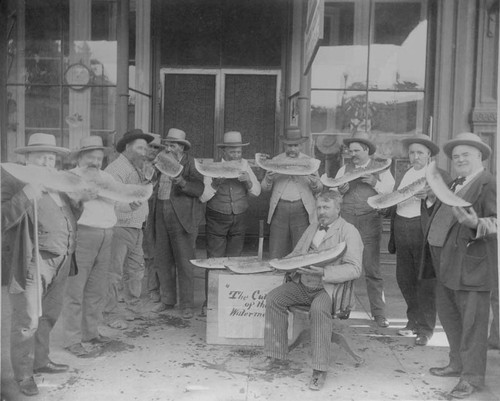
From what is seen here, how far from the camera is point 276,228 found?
19.2 feet

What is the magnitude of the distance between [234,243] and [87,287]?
68.8 inches

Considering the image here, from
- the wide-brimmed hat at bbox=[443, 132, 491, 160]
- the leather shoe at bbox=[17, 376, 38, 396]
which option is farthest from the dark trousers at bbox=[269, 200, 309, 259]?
the leather shoe at bbox=[17, 376, 38, 396]

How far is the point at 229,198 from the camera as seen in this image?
5.93m

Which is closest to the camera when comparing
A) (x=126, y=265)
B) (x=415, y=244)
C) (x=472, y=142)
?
(x=472, y=142)

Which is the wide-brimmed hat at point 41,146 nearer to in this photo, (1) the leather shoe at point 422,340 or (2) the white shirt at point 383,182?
(2) the white shirt at point 383,182

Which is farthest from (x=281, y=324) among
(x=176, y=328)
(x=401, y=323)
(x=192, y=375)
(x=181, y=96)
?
(x=181, y=96)

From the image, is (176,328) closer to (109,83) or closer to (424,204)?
(424,204)

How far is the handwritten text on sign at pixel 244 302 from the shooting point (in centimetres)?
496

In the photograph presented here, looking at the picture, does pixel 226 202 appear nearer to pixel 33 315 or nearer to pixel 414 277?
pixel 414 277

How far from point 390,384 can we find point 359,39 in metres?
4.96

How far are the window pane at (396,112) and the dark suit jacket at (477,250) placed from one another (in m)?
3.63

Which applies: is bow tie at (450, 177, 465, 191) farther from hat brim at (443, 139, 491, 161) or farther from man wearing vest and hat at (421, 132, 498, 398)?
hat brim at (443, 139, 491, 161)

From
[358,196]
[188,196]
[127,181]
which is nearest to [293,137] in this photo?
[358,196]

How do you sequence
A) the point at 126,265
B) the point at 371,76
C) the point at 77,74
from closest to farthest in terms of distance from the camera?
the point at 126,265
the point at 371,76
the point at 77,74
